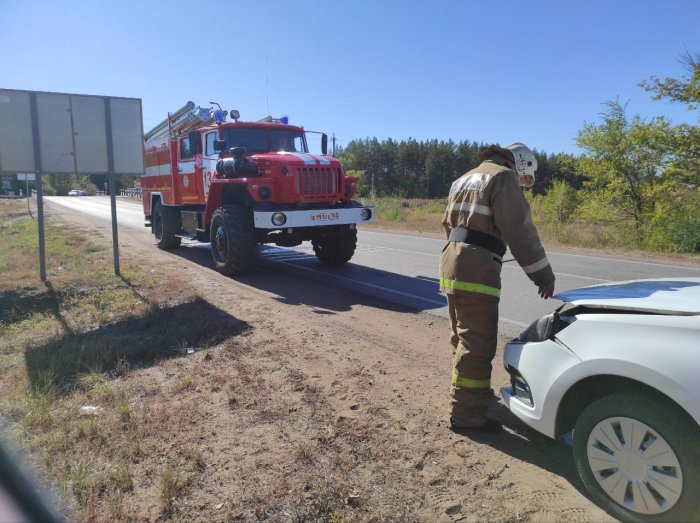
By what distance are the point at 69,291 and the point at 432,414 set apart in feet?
19.7

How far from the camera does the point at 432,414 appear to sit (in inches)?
137

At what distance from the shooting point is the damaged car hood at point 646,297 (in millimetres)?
2383

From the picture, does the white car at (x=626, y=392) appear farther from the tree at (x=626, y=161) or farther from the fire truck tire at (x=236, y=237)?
the tree at (x=626, y=161)

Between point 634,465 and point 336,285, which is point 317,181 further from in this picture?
point 634,465

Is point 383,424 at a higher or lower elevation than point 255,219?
lower

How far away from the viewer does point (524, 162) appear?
348 centimetres

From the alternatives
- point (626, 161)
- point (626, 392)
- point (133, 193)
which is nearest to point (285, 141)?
point (626, 392)

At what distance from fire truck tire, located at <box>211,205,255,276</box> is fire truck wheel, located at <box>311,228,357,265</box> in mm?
1659

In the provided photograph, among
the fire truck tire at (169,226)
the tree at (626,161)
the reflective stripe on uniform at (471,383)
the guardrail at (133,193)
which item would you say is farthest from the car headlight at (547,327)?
the guardrail at (133,193)

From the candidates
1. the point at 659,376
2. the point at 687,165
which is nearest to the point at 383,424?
the point at 659,376

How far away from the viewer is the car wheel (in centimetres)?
207

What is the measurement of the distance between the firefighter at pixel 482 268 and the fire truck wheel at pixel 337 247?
6.23 m

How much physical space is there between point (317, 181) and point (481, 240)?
18.9ft

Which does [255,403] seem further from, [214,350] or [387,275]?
[387,275]
